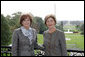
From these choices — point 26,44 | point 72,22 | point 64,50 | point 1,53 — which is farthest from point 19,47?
point 72,22

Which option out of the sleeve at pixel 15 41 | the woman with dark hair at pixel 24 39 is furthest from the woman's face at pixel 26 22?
the sleeve at pixel 15 41

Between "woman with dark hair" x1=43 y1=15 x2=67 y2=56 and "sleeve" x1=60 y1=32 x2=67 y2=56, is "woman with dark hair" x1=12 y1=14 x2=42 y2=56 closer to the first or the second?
"woman with dark hair" x1=43 y1=15 x2=67 y2=56

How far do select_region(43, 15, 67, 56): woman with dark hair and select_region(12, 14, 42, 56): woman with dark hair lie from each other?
153 millimetres

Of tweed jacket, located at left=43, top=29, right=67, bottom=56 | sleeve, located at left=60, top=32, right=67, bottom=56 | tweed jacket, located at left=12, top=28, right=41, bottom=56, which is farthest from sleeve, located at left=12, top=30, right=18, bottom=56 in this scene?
sleeve, located at left=60, top=32, right=67, bottom=56

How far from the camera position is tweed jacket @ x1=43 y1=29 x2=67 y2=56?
4.14 ft

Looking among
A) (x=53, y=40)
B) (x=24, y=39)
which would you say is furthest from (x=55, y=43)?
(x=24, y=39)

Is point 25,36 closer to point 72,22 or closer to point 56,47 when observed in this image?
point 56,47

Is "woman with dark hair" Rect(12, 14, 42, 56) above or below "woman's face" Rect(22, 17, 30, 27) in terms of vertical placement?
below

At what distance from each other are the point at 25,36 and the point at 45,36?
7.7 inches

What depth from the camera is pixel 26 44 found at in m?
1.27

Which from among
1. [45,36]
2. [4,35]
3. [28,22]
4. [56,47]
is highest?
[28,22]

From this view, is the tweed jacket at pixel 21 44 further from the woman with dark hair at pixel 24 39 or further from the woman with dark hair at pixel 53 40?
the woman with dark hair at pixel 53 40

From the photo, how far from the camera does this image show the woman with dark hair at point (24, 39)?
49.5 inches

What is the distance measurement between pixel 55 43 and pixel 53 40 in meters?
0.03
